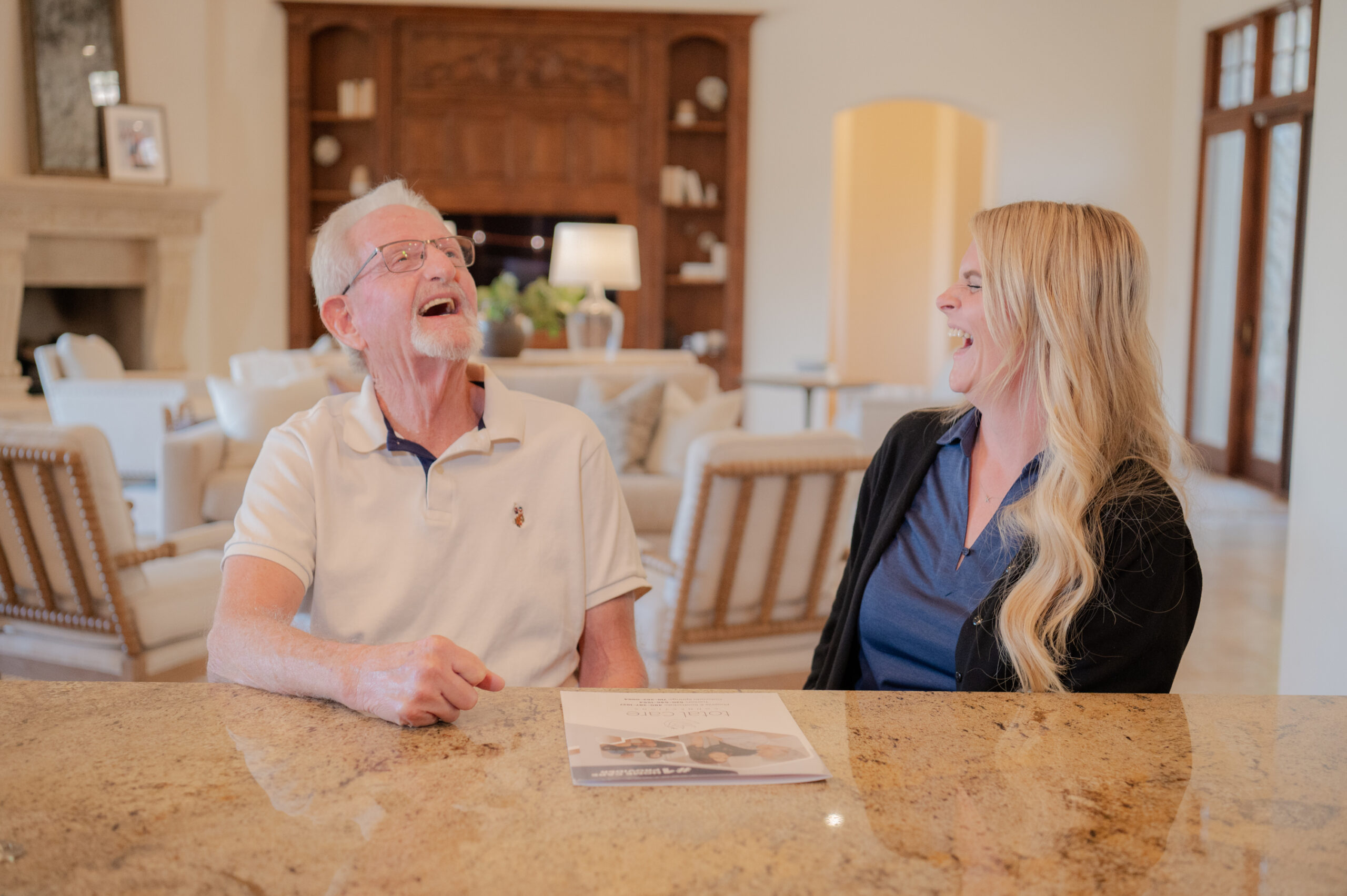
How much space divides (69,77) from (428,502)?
707 cm

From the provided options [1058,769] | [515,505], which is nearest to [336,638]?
[515,505]

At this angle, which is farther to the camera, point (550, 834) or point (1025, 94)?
point (1025, 94)

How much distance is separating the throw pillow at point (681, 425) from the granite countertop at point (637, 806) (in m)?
3.40

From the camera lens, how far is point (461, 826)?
0.91 metres

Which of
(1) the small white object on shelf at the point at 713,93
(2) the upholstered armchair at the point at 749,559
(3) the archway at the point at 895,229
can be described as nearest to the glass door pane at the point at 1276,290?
(3) the archway at the point at 895,229

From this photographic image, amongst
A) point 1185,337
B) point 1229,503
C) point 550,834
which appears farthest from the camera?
point 1185,337

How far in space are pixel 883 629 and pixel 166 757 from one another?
97 centimetres

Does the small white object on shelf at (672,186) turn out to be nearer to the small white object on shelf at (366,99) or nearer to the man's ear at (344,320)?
the small white object on shelf at (366,99)

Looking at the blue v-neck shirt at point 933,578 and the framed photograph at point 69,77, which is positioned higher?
the framed photograph at point 69,77

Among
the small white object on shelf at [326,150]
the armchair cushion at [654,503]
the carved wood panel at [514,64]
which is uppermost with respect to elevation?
the carved wood panel at [514,64]

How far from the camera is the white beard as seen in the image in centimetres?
170

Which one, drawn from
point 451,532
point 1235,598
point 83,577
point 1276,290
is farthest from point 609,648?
point 1276,290

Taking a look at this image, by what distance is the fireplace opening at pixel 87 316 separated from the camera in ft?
25.6

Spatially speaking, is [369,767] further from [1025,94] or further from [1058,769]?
[1025,94]
